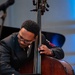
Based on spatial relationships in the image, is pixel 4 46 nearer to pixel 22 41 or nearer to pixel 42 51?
pixel 22 41

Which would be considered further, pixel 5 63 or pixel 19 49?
pixel 19 49

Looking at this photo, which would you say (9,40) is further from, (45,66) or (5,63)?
(45,66)

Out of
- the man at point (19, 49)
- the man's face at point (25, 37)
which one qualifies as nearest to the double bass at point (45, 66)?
the man at point (19, 49)

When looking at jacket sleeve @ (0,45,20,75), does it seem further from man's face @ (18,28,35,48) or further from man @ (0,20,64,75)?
man's face @ (18,28,35,48)

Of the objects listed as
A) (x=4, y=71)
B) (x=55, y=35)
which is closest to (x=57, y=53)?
(x=4, y=71)

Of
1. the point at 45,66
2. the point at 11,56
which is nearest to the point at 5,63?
the point at 11,56

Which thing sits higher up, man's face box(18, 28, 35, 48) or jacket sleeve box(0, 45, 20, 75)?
man's face box(18, 28, 35, 48)

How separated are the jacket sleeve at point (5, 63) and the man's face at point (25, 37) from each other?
11 cm

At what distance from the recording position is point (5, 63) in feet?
4.52

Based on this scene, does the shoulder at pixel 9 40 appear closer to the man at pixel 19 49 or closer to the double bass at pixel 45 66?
the man at pixel 19 49

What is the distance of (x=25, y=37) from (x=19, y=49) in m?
0.13

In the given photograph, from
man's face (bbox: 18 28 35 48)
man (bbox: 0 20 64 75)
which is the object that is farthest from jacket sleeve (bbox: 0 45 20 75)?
man's face (bbox: 18 28 35 48)

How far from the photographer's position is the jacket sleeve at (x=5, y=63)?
4.46 ft

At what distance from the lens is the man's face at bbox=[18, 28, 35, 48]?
4.68 ft
